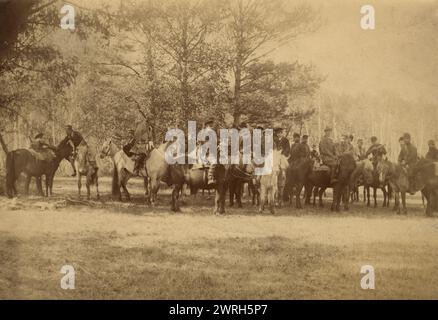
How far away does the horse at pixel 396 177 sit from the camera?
9133 millimetres

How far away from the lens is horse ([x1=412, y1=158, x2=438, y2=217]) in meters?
8.23

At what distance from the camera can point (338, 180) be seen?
34.6 feet

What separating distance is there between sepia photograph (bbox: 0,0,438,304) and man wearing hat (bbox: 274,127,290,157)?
4 cm

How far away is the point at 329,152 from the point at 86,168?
451cm

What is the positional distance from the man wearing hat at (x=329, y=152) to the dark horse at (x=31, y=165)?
14.8 ft

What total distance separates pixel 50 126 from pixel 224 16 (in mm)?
3072

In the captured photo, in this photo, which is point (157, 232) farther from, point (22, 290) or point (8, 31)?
point (8, 31)

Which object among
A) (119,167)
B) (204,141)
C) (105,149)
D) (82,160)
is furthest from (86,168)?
(204,141)

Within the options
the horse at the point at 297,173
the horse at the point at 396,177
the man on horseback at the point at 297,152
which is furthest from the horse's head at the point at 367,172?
the man on horseback at the point at 297,152

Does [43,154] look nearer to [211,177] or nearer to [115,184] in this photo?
[115,184]

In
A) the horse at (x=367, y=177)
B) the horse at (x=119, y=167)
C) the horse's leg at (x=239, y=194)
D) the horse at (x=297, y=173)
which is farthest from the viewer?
the horse at (x=367, y=177)

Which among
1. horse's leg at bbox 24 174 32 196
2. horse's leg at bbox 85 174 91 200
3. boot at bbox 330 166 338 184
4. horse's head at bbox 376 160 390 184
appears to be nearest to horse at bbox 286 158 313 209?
boot at bbox 330 166 338 184

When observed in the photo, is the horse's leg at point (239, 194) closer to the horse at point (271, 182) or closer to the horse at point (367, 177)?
the horse at point (271, 182)

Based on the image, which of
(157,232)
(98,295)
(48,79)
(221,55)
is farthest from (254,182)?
(98,295)
